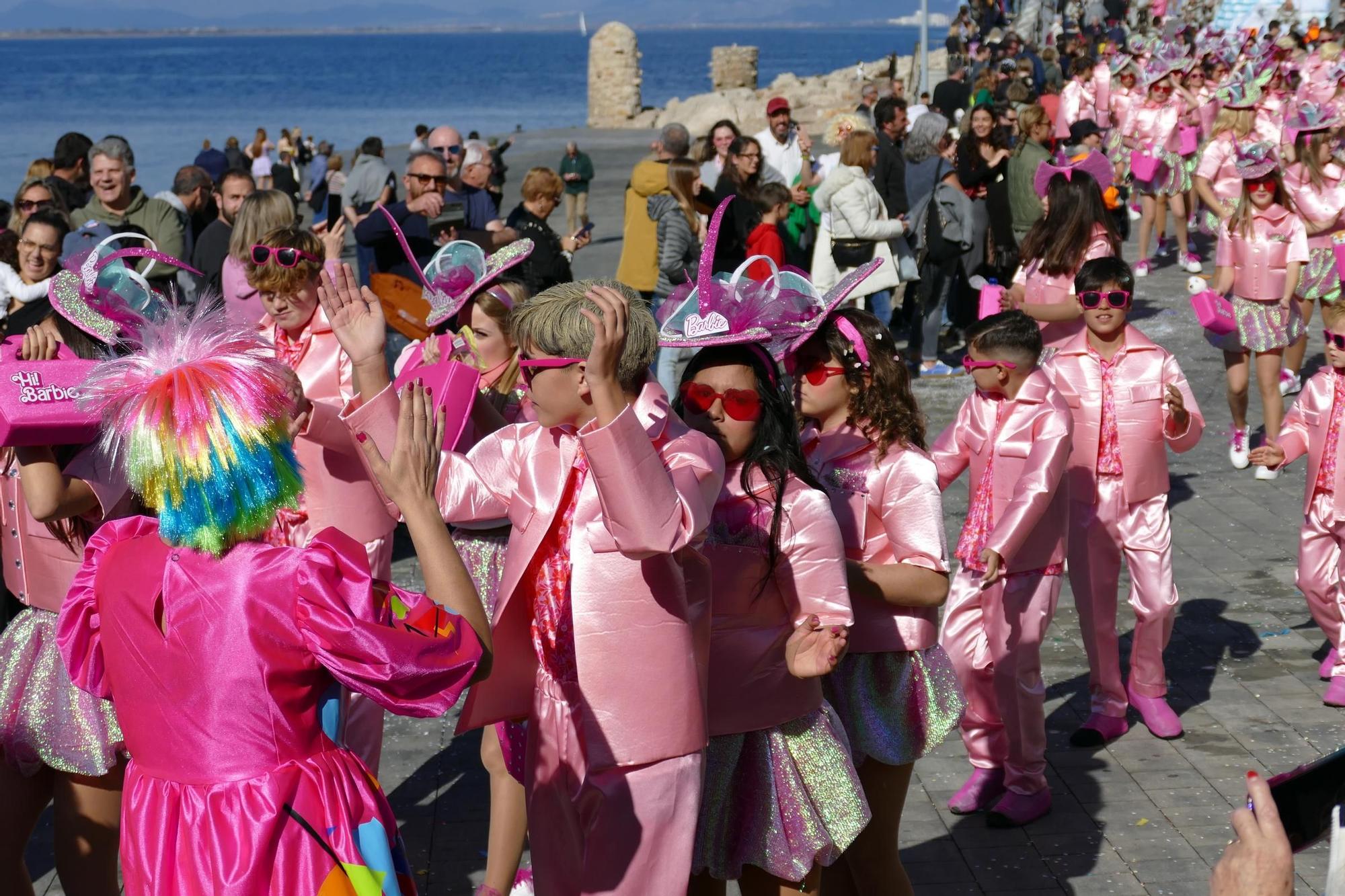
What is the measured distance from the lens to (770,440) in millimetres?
3391

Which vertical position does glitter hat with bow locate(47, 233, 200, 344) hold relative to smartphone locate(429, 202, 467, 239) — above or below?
above

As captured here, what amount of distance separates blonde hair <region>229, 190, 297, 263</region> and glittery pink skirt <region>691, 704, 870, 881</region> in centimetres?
287

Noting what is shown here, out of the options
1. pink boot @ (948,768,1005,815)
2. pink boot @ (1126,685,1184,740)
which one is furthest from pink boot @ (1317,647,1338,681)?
pink boot @ (948,768,1005,815)

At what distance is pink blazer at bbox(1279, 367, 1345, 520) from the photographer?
5.91 metres

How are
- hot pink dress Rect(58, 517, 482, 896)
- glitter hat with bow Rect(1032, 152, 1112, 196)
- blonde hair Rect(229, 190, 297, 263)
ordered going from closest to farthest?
hot pink dress Rect(58, 517, 482, 896)
blonde hair Rect(229, 190, 297, 263)
glitter hat with bow Rect(1032, 152, 1112, 196)

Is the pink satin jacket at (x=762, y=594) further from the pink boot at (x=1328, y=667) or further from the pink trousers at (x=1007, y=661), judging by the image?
the pink boot at (x=1328, y=667)

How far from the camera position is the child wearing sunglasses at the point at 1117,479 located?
5.55 meters

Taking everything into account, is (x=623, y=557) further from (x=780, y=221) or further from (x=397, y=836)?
(x=780, y=221)

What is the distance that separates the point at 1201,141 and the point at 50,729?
15331mm

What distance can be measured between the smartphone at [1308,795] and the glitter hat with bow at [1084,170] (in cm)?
576

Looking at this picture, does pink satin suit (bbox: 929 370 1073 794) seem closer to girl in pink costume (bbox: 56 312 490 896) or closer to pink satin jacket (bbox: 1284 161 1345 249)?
girl in pink costume (bbox: 56 312 490 896)

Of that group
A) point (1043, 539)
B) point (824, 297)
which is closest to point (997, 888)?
point (1043, 539)

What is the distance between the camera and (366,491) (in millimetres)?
4734

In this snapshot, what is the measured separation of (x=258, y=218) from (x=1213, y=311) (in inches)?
204
